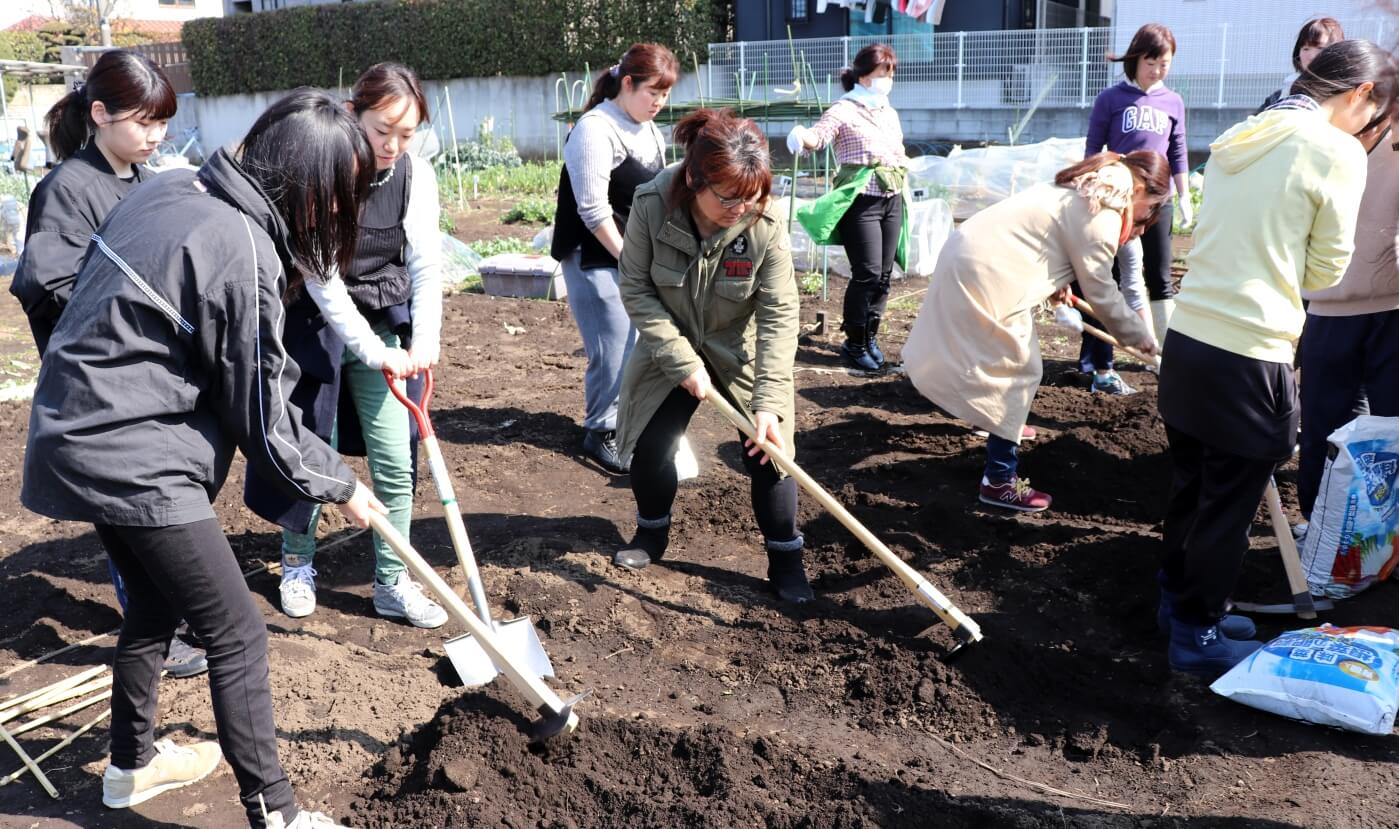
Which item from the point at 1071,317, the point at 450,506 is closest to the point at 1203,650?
the point at 1071,317

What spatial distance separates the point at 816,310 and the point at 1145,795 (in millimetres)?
5538

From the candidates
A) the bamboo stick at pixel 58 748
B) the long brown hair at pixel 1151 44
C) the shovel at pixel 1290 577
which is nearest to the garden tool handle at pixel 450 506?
the bamboo stick at pixel 58 748

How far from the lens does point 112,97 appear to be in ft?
10.1

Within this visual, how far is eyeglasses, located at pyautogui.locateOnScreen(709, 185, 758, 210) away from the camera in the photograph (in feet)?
10.8

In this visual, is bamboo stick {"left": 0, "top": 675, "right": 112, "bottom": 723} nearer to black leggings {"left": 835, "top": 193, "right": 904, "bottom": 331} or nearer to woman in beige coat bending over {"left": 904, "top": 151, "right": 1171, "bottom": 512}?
woman in beige coat bending over {"left": 904, "top": 151, "right": 1171, "bottom": 512}

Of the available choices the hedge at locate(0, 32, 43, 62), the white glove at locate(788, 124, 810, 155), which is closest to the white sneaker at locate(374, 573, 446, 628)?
the white glove at locate(788, 124, 810, 155)

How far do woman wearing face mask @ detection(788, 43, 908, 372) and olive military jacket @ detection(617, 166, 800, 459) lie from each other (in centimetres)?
285

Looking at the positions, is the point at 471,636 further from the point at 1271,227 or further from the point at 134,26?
the point at 134,26

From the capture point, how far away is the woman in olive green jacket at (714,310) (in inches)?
131

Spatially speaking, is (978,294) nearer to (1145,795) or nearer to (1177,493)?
(1177,493)

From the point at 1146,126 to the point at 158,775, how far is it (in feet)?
17.3

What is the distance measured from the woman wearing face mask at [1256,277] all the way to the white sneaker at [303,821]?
245 cm

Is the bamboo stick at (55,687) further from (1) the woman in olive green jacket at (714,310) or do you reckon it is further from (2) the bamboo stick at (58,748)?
(1) the woman in olive green jacket at (714,310)

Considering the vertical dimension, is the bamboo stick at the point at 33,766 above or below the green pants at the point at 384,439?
below
